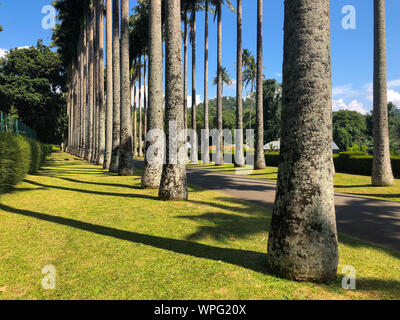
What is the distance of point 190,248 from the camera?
5.00m

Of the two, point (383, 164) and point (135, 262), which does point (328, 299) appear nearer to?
point (135, 262)

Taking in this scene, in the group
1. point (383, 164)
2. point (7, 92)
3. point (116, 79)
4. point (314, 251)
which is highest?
point (7, 92)

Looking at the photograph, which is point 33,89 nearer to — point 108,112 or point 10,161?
point 108,112

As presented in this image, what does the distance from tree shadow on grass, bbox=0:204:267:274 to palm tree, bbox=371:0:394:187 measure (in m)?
11.2

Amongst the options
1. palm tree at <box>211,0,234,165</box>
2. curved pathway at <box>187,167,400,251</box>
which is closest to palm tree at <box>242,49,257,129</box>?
palm tree at <box>211,0,234,165</box>

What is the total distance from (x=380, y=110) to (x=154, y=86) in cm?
1061

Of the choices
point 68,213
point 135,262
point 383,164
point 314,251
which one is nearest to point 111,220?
point 68,213

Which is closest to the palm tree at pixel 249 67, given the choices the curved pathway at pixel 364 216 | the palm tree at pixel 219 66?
the palm tree at pixel 219 66

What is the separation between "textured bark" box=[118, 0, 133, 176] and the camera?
15.8 m

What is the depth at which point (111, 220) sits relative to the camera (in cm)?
678

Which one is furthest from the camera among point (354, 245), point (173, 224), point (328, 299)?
point (173, 224)

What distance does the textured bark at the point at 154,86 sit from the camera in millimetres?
11109

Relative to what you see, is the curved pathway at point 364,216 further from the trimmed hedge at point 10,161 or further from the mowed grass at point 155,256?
the trimmed hedge at point 10,161

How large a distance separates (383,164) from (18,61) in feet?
174
